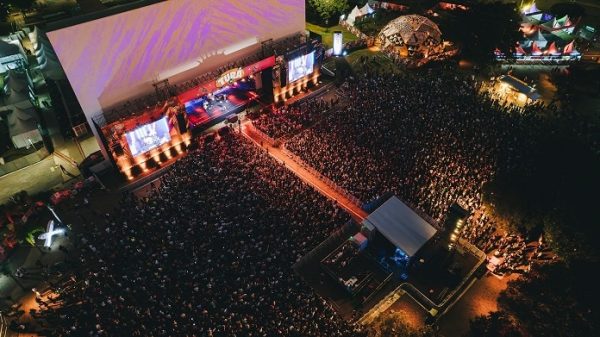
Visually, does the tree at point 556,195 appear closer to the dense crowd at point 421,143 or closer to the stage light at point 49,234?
the dense crowd at point 421,143

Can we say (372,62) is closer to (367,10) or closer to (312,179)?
(367,10)

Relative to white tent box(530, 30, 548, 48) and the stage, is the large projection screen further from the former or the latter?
white tent box(530, 30, 548, 48)

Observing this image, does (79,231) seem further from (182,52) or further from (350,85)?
(350,85)

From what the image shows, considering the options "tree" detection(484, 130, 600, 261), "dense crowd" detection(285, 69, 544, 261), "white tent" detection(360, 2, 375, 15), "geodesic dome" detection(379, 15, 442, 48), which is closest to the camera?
"tree" detection(484, 130, 600, 261)

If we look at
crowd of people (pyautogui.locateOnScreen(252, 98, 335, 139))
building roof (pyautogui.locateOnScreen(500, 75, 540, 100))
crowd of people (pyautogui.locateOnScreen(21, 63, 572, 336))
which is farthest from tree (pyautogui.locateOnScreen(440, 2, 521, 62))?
crowd of people (pyautogui.locateOnScreen(252, 98, 335, 139))

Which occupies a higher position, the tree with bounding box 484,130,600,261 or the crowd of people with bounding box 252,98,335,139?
the tree with bounding box 484,130,600,261
